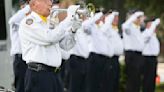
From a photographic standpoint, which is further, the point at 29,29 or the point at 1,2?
the point at 1,2

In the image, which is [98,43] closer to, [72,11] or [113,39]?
[113,39]

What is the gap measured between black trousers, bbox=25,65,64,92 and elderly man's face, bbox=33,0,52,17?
A: 63 centimetres

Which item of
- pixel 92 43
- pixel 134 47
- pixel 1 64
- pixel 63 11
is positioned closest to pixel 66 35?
pixel 63 11

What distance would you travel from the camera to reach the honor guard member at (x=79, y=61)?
11.5m

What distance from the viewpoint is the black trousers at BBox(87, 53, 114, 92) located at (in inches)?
484

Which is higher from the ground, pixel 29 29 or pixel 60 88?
pixel 29 29

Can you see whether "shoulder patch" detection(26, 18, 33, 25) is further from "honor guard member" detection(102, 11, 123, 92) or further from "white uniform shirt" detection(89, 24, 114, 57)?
"honor guard member" detection(102, 11, 123, 92)

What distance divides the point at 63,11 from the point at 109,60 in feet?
16.2

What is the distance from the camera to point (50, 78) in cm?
720

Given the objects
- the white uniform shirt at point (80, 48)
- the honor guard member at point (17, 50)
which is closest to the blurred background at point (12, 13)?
the honor guard member at point (17, 50)

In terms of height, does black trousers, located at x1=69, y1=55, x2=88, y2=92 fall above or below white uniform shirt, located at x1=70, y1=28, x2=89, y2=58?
below

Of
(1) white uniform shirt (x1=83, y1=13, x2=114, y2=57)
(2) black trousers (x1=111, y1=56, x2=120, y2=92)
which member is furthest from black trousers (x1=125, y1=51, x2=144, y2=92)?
(1) white uniform shirt (x1=83, y1=13, x2=114, y2=57)

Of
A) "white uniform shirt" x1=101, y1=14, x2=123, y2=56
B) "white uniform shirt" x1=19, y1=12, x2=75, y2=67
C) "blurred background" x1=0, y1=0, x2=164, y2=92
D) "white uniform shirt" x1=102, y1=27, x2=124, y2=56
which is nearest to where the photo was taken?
"white uniform shirt" x1=19, y1=12, x2=75, y2=67

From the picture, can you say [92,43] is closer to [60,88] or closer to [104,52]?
[104,52]
